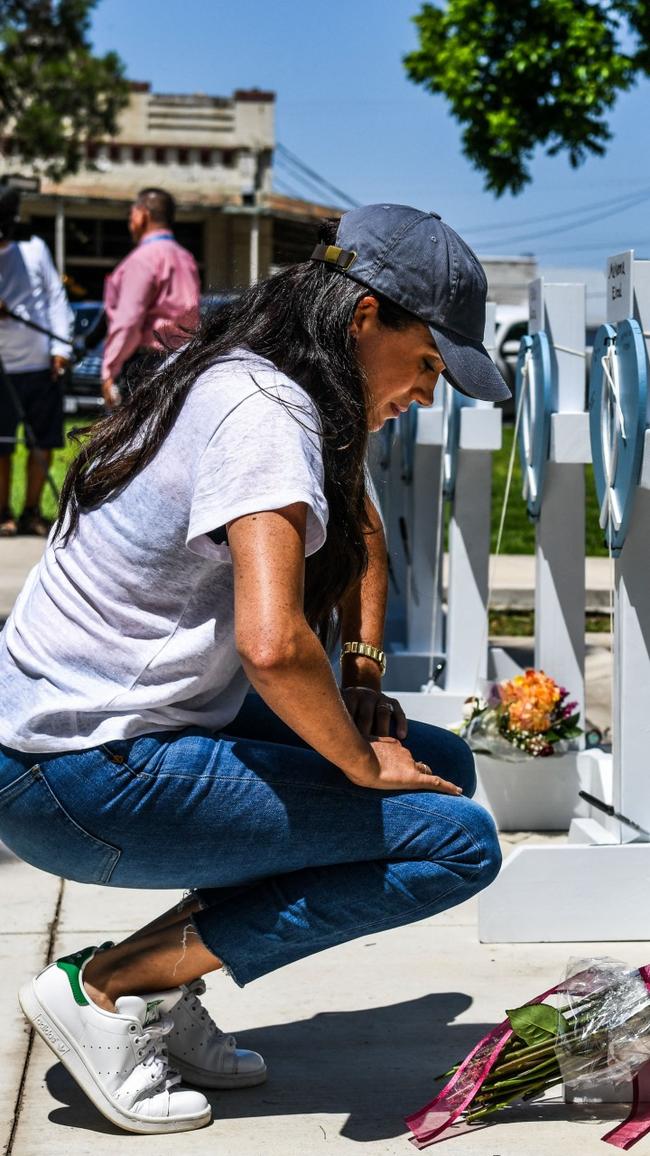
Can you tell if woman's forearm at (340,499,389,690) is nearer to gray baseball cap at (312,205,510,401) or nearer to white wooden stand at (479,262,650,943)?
gray baseball cap at (312,205,510,401)

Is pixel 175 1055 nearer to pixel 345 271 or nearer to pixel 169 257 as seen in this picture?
pixel 345 271

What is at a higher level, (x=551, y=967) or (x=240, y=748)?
(x=240, y=748)

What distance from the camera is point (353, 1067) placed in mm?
2578

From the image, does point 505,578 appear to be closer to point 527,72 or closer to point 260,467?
point 260,467

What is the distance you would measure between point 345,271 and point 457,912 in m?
1.71

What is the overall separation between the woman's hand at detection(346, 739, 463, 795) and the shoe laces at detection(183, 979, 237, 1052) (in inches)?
20.3

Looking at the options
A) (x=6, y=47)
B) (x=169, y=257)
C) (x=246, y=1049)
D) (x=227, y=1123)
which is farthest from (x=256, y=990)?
(x=6, y=47)

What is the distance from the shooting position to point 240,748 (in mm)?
2229

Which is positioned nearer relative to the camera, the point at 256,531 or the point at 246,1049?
the point at 256,531

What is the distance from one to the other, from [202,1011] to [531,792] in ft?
5.38

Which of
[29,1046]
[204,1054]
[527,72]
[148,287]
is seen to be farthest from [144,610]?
[527,72]

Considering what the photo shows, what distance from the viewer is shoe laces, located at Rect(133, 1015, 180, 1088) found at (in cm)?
235

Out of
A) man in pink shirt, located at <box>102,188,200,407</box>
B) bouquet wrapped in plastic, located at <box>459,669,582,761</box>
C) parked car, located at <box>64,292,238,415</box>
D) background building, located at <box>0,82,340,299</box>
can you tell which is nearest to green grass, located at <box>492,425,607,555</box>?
man in pink shirt, located at <box>102,188,200,407</box>

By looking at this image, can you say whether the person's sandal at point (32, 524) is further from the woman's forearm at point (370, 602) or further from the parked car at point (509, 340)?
the parked car at point (509, 340)
